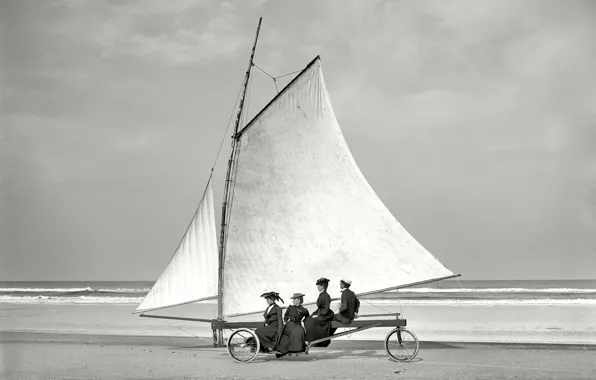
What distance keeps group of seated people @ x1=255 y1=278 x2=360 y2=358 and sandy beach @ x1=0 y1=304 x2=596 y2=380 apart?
1.30ft

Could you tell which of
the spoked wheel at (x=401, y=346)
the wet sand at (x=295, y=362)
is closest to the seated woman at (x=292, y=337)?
the wet sand at (x=295, y=362)

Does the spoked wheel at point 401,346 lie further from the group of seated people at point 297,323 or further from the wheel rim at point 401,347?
the group of seated people at point 297,323

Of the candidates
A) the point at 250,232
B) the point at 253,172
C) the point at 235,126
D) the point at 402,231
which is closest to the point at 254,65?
the point at 235,126

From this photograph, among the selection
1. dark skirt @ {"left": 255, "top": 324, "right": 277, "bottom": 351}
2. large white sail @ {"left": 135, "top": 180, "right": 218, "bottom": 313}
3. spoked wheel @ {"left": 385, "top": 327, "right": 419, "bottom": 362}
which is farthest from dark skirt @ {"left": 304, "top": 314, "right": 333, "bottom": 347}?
large white sail @ {"left": 135, "top": 180, "right": 218, "bottom": 313}

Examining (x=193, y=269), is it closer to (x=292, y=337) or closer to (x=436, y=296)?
(x=292, y=337)

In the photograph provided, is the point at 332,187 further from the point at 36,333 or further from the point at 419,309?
the point at 419,309

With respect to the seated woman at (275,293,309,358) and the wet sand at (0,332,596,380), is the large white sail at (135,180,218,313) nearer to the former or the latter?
the wet sand at (0,332,596,380)

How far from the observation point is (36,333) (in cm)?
2034

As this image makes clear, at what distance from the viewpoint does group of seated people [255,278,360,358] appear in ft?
42.2

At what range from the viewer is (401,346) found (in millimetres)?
13383

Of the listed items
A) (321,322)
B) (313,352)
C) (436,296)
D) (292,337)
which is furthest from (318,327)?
(436,296)

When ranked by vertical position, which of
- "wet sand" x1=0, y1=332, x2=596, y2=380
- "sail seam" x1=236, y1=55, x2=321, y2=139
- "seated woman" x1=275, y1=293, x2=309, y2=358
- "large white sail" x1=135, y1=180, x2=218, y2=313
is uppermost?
"sail seam" x1=236, y1=55, x2=321, y2=139

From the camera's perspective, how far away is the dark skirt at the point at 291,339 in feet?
42.1

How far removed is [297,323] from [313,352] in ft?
7.99
